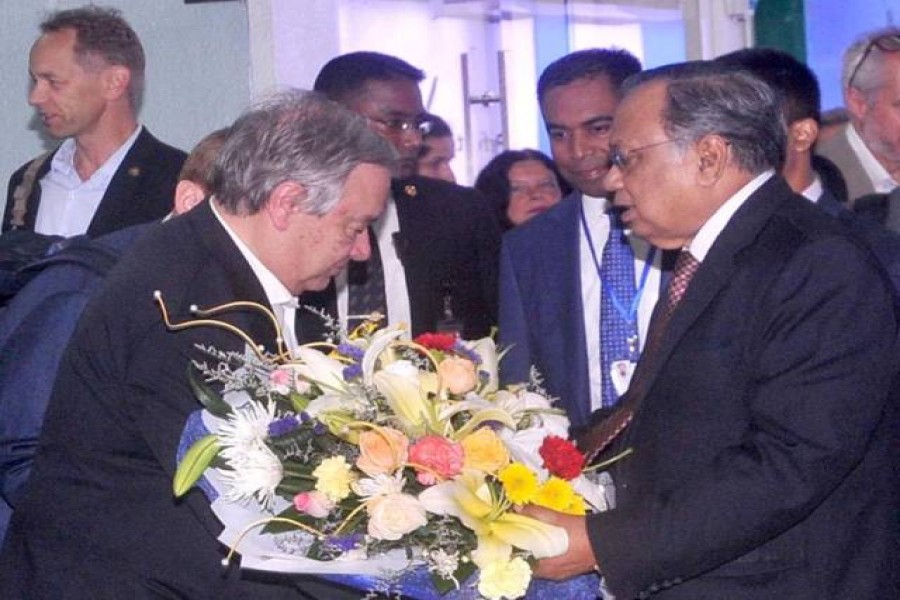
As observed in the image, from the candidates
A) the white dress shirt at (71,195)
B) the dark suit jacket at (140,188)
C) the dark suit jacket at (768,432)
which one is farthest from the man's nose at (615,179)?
the white dress shirt at (71,195)

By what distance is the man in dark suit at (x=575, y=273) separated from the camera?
3.94 m

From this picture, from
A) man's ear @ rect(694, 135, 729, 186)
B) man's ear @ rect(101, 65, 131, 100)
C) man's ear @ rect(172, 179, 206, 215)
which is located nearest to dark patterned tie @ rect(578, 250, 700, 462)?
man's ear @ rect(694, 135, 729, 186)

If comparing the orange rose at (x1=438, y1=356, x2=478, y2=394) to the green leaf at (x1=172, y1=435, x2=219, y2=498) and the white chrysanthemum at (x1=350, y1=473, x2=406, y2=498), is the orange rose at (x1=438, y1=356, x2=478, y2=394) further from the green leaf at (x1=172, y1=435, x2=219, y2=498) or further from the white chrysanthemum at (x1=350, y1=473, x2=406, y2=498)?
the green leaf at (x1=172, y1=435, x2=219, y2=498)

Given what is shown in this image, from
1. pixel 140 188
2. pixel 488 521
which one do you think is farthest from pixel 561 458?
pixel 140 188

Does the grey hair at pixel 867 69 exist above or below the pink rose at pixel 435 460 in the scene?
above

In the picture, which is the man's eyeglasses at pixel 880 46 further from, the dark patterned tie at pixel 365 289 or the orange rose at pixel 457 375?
the orange rose at pixel 457 375

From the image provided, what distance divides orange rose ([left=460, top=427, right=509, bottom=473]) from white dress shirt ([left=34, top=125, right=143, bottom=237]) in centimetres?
267

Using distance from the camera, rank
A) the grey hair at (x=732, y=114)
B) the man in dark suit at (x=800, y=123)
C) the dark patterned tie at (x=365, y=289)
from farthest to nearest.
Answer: the dark patterned tie at (x=365, y=289), the man in dark suit at (x=800, y=123), the grey hair at (x=732, y=114)

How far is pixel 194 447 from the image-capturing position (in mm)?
2549

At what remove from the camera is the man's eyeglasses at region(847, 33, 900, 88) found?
173 inches

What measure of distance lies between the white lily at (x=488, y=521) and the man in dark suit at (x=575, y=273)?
1248 mm

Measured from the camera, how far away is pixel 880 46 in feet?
14.5

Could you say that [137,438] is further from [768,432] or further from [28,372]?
[768,432]

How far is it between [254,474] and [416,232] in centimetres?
193
